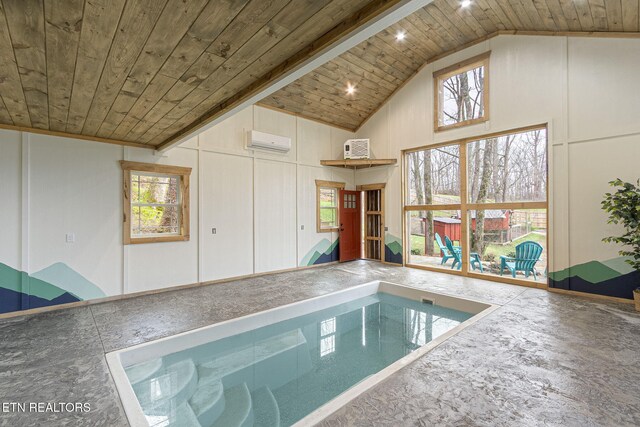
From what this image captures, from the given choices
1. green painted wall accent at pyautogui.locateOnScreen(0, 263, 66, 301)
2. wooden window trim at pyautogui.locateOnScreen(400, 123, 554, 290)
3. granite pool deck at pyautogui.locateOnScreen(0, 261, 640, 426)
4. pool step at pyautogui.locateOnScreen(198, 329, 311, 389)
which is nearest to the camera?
granite pool deck at pyautogui.locateOnScreen(0, 261, 640, 426)

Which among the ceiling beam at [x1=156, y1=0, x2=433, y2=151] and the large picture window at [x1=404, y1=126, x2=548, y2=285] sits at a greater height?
the ceiling beam at [x1=156, y1=0, x2=433, y2=151]

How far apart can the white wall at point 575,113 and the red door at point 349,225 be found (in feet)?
10.8

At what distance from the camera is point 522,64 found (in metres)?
5.25

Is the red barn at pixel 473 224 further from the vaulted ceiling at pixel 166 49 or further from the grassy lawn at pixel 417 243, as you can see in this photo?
the vaulted ceiling at pixel 166 49

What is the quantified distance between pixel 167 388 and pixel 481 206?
19.0ft

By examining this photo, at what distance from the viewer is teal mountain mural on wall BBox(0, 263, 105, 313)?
12.5 ft

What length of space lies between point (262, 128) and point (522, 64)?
16.4ft

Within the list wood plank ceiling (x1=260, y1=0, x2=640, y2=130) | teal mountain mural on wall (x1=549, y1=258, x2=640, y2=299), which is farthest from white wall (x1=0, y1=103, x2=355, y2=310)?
teal mountain mural on wall (x1=549, y1=258, x2=640, y2=299)

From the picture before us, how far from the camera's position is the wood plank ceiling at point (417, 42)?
4.26 m

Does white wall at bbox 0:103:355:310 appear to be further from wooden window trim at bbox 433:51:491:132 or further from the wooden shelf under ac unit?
wooden window trim at bbox 433:51:491:132

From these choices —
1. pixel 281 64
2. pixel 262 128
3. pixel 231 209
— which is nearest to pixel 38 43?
pixel 281 64

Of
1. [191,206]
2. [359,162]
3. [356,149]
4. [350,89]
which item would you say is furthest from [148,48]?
[356,149]

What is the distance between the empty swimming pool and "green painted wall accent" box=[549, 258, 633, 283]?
187 cm

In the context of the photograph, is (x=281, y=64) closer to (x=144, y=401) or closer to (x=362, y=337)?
(x=144, y=401)
